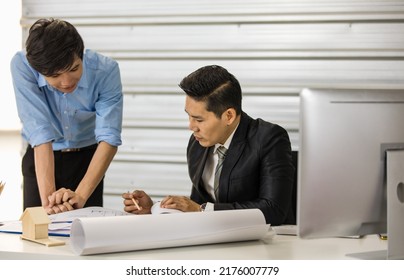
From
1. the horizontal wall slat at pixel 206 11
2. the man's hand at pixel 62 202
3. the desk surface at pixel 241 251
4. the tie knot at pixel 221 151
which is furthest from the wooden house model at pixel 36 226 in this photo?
the horizontal wall slat at pixel 206 11

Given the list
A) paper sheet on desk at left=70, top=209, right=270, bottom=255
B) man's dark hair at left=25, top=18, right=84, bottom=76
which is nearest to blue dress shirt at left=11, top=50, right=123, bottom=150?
man's dark hair at left=25, top=18, right=84, bottom=76

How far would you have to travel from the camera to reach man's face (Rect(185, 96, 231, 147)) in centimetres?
272

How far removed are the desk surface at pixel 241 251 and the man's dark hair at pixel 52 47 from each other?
2.30ft

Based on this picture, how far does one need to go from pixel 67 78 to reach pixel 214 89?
1.94 feet

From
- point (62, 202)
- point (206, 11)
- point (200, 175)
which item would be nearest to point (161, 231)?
point (62, 202)

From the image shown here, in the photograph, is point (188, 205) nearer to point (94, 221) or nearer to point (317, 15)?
point (94, 221)

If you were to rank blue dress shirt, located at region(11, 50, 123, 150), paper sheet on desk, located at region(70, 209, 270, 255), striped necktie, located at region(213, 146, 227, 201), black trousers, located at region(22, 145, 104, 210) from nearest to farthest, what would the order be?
paper sheet on desk, located at region(70, 209, 270, 255) → striped necktie, located at region(213, 146, 227, 201) → blue dress shirt, located at region(11, 50, 123, 150) → black trousers, located at region(22, 145, 104, 210)

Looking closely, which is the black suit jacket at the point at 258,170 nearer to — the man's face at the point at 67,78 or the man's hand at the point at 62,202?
the man's hand at the point at 62,202

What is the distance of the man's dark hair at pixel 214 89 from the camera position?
2732mm

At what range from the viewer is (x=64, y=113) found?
3.07m

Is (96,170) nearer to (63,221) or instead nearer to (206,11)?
(63,221)

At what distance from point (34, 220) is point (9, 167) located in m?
2.64

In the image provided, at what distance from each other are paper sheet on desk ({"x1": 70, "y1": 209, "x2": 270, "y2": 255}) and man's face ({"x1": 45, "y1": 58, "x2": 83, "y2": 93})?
0.89 m

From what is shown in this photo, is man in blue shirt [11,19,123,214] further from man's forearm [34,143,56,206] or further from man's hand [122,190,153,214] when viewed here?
man's hand [122,190,153,214]
